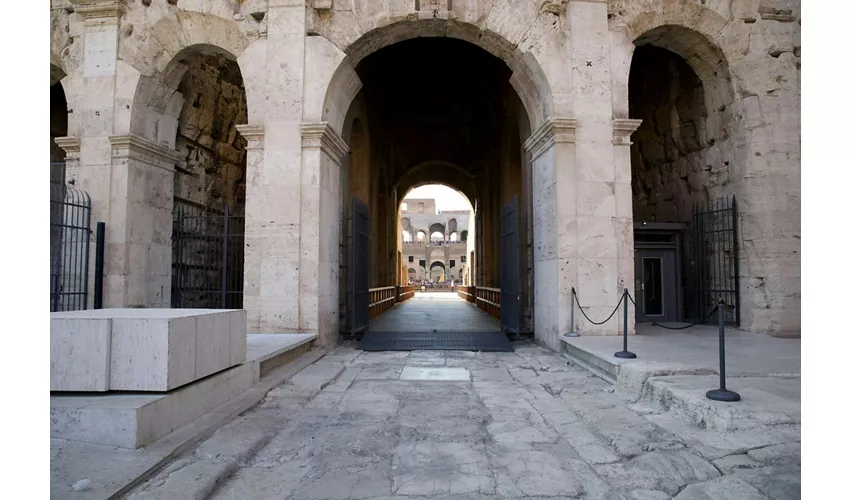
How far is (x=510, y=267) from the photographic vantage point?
31.5 ft

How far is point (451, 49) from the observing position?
43.1ft

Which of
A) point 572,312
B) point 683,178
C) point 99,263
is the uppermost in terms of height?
point 683,178

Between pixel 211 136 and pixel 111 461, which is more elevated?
pixel 211 136

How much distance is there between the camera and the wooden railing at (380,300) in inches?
534

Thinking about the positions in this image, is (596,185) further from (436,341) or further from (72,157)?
(72,157)

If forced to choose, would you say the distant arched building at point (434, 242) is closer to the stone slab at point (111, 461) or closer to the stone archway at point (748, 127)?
the stone archway at point (748, 127)

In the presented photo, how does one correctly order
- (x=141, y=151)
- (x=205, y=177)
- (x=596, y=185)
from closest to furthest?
(x=596, y=185)
(x=141, y=151)
(x=205, y=177)

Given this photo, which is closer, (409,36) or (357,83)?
(409,36)

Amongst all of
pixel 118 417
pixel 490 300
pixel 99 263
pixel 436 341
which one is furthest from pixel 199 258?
pixel 490 300

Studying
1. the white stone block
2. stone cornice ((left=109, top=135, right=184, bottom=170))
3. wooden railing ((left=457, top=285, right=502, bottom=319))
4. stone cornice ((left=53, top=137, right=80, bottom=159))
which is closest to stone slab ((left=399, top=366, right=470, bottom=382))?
the white stone block

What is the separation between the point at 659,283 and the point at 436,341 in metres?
4.69

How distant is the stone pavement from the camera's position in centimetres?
289

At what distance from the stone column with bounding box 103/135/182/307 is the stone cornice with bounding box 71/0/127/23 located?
2073mm

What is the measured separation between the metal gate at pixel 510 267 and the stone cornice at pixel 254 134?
4.42 metres
